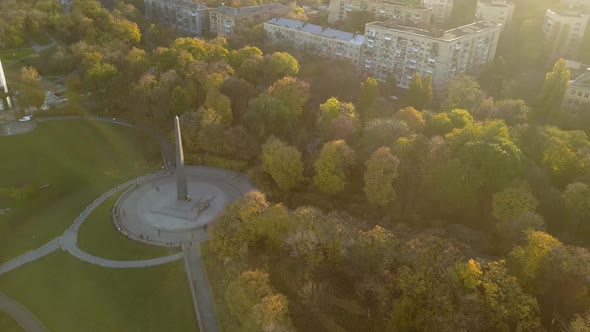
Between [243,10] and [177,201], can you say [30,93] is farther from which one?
[243,10]

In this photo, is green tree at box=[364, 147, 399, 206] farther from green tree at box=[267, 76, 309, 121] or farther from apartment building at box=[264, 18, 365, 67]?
apartment building at box=[264, 18, 365, 67]

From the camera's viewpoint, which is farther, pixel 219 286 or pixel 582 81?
pixel 582 81

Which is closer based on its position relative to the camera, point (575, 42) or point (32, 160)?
point (32, 160)

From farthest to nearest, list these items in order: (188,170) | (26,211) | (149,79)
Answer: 1. (149,79)
2. (188,170)
3. (26,211)

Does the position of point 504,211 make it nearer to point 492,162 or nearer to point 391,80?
point 492,162

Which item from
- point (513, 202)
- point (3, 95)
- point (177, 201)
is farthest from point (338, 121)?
point (3, 95)

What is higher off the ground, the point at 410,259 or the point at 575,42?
the point at 575,42

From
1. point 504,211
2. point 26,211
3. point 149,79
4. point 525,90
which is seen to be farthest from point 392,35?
point 26,211
